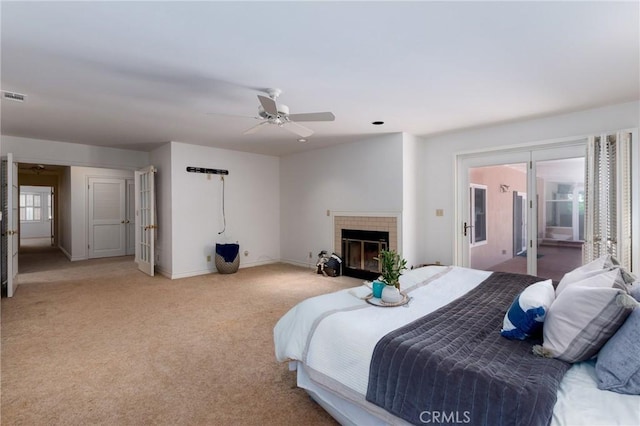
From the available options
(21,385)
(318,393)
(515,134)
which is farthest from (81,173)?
(515,134)

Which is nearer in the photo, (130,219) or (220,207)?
(220,207)

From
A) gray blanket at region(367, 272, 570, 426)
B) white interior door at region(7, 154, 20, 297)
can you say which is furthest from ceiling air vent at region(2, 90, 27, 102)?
gray blanket at region(367, 272, 570, 426)

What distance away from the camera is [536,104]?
138 inches

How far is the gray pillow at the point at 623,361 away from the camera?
3.79ft

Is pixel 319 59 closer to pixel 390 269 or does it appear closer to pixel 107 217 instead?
pixel 390 269

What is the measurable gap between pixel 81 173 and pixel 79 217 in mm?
1052

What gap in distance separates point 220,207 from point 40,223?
34.2ft

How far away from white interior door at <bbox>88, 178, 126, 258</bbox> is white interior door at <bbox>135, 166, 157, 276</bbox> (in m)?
2.38

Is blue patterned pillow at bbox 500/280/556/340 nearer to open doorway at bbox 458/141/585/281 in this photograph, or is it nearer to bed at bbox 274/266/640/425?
bed at bbox 274/266/640/425

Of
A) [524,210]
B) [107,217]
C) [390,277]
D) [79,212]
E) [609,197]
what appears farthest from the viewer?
[107,217]

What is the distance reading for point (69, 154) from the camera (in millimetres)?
5500

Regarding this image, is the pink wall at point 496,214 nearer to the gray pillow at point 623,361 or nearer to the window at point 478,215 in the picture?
the window at point 478,215

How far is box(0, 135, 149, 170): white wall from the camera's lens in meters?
5.05

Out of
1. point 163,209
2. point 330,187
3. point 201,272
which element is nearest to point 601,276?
point 330,187
